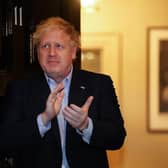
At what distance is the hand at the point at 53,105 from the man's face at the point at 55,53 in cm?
11

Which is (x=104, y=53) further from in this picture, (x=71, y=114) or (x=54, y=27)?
(x=71, y=114)

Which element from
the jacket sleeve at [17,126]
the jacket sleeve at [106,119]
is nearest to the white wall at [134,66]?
the jacket sleeve at [106,119]

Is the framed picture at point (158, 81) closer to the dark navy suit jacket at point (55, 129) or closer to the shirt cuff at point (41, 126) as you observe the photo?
the dark navy suit jacket at point (55, 129)

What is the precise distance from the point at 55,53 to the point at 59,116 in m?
0.23

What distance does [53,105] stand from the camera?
4.48 ft

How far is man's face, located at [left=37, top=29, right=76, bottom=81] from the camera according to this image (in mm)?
1479

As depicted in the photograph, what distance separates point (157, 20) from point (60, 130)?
217 centimetres

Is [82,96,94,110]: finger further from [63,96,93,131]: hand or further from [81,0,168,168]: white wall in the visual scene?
[81,0,168,168]: white wall

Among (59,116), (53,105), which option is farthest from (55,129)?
(53,105)

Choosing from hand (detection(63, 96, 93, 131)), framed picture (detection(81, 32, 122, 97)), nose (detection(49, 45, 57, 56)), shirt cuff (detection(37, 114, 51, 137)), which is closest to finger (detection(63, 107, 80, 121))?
hand (detection(63, 96, 93, 131))

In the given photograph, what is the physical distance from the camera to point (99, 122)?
4.81ft

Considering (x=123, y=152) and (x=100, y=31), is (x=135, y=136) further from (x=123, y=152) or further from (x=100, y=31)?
(x=100, y=31)

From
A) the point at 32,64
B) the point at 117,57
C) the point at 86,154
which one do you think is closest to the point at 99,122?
the point at 86,154

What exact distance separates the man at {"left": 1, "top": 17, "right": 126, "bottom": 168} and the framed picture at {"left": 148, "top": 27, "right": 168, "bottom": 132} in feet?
6.43
